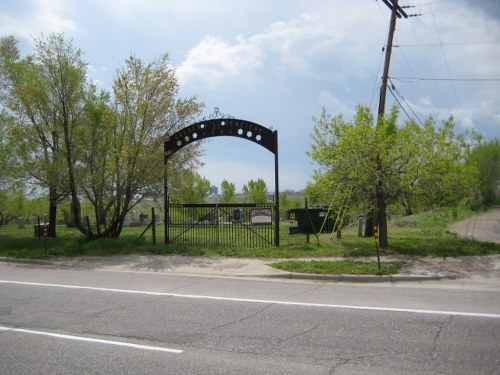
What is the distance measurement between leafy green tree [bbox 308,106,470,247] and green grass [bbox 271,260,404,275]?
9.42ft

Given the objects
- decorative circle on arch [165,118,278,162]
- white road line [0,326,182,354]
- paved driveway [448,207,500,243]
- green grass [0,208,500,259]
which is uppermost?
decorative circle on arch [165,118,278,162]

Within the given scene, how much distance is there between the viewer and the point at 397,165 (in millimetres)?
13594

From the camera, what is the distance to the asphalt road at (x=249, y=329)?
4996 millimetres

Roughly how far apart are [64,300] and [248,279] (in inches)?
166

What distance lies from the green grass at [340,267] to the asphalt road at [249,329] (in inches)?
36.5

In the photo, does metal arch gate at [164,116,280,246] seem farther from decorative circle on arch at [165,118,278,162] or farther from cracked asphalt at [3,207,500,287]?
cracked asphalt at [3,207,500,287]

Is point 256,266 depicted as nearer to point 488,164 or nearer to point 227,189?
point 488,164

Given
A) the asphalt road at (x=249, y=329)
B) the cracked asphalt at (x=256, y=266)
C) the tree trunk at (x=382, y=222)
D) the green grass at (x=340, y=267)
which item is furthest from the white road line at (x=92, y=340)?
the tree trunk at (x=382, y=222)

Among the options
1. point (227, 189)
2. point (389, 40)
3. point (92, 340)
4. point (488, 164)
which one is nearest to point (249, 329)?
point (92, 340)

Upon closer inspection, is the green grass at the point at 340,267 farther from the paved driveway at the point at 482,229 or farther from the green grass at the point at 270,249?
the paved driveway at the point at 482,229

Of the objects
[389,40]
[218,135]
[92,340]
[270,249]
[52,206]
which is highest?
[389,40]

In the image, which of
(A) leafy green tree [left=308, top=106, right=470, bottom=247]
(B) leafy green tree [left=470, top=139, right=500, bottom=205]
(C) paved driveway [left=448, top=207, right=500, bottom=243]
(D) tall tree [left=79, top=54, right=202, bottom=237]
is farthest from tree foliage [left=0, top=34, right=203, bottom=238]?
(B) leafy green tree [left=470, top=139, right=500, bottom=205]

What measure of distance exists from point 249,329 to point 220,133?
431 inches

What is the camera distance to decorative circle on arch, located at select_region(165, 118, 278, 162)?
15875 millimetres
